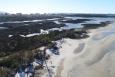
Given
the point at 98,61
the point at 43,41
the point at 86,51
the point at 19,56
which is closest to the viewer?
the point at 19,56

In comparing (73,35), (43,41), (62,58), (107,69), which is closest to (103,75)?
(107,69)

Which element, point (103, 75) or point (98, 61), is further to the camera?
point (98, 61)

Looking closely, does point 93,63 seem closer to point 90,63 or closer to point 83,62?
point 90,63

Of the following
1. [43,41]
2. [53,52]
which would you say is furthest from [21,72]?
[43,41]

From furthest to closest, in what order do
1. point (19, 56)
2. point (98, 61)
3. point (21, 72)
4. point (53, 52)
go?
point (53, 52) → point (98, 61) → point (19, 56) → point (21, 72)

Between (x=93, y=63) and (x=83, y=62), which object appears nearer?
(x=93, y=63)

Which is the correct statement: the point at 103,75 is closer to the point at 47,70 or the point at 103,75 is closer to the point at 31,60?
the point at 47,70

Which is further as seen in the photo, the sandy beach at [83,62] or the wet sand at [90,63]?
the wet sand at [90,63]

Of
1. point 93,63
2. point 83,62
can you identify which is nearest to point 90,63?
point 93,63

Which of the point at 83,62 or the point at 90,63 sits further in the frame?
the point at 83,62

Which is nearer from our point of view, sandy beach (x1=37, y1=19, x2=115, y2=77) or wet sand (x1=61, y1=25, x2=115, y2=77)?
sandy beach (x1=37, y1=19, x2=115, y2=77)
